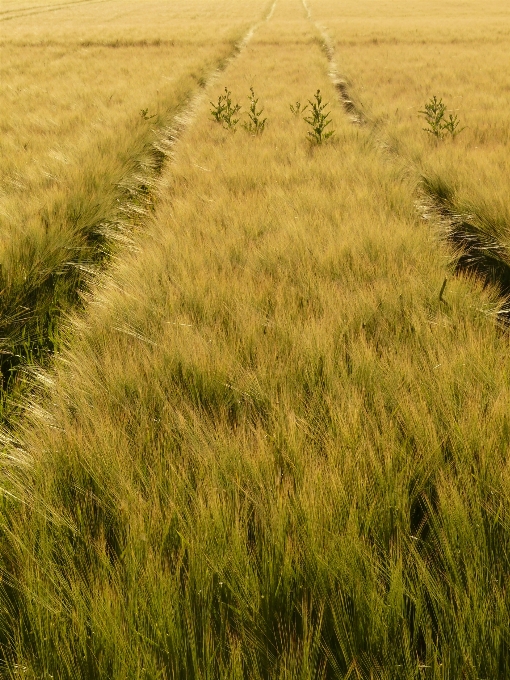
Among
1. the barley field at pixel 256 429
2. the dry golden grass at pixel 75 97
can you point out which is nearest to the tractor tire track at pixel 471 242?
the barley field at pixel 256 429

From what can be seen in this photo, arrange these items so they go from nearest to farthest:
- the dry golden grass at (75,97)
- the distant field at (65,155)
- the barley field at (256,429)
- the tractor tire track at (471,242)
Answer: the barley field at (256,429), the distant field at (65,155), the tractor tire track at (471,242), the dry golden grass at (75,97)

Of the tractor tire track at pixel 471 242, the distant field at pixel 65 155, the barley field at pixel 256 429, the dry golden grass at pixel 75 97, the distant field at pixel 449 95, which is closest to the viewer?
the barley field at pixel 256 429

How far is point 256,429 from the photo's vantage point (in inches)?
50.6

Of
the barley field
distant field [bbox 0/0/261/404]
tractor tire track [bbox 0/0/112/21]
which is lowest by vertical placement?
the barley field

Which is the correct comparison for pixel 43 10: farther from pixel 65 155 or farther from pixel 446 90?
pixel 65 155

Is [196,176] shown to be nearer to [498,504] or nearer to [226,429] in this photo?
[226,429]

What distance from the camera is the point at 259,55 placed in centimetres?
1420

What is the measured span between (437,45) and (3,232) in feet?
54.1

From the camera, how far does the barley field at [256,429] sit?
78 centimetres

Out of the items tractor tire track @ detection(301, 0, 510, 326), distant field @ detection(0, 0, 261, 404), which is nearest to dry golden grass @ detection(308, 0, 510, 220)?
tractor tire track @ detection(301, 0, 510, 326)

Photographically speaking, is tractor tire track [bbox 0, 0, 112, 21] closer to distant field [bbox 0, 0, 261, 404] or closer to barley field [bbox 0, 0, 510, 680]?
distant field [bbox 0, 0, 261, 404]

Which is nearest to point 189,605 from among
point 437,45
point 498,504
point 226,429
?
point 226,429

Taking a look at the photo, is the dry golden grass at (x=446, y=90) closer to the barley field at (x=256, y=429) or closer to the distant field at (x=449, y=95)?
the distant field at (x=449, y=95)

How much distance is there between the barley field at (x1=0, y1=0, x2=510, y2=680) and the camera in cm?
78
